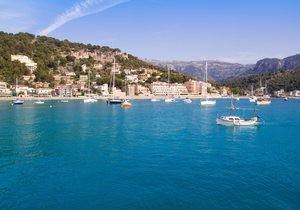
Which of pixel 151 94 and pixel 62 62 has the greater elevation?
pixel 62 62

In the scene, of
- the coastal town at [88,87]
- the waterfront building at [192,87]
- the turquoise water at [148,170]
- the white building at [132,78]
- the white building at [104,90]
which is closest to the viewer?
the turquoise water at [148,170]

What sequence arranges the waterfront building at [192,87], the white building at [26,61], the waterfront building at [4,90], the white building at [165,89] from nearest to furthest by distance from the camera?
the waterfront building at [4,90]
the white building at [26,61]
the white building at [165,89]
the waterfront building at [192,87]

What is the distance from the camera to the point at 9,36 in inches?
7559

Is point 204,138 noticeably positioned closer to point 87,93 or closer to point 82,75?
point 87,93

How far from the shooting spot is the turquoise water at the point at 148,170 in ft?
67.1

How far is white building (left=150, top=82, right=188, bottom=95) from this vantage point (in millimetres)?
174375

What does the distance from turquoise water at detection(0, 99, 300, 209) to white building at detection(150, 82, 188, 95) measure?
12799 cm

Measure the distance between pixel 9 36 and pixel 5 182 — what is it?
179m

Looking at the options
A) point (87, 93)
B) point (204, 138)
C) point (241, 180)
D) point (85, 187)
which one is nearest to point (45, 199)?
point (85, 187)

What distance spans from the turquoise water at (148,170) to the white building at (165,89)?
128 metres

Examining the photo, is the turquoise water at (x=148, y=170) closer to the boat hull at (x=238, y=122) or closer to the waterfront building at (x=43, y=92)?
the boat hull at (x=238, y=122)

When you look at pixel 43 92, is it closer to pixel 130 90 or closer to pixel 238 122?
pixel 130 90

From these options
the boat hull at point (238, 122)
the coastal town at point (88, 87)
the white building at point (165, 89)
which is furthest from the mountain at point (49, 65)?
the boat hull at point (238, 122)

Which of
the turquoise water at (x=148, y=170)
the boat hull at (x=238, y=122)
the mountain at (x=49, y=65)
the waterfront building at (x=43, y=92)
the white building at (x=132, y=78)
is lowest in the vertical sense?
the turquoise water at (x=148, y=170)
